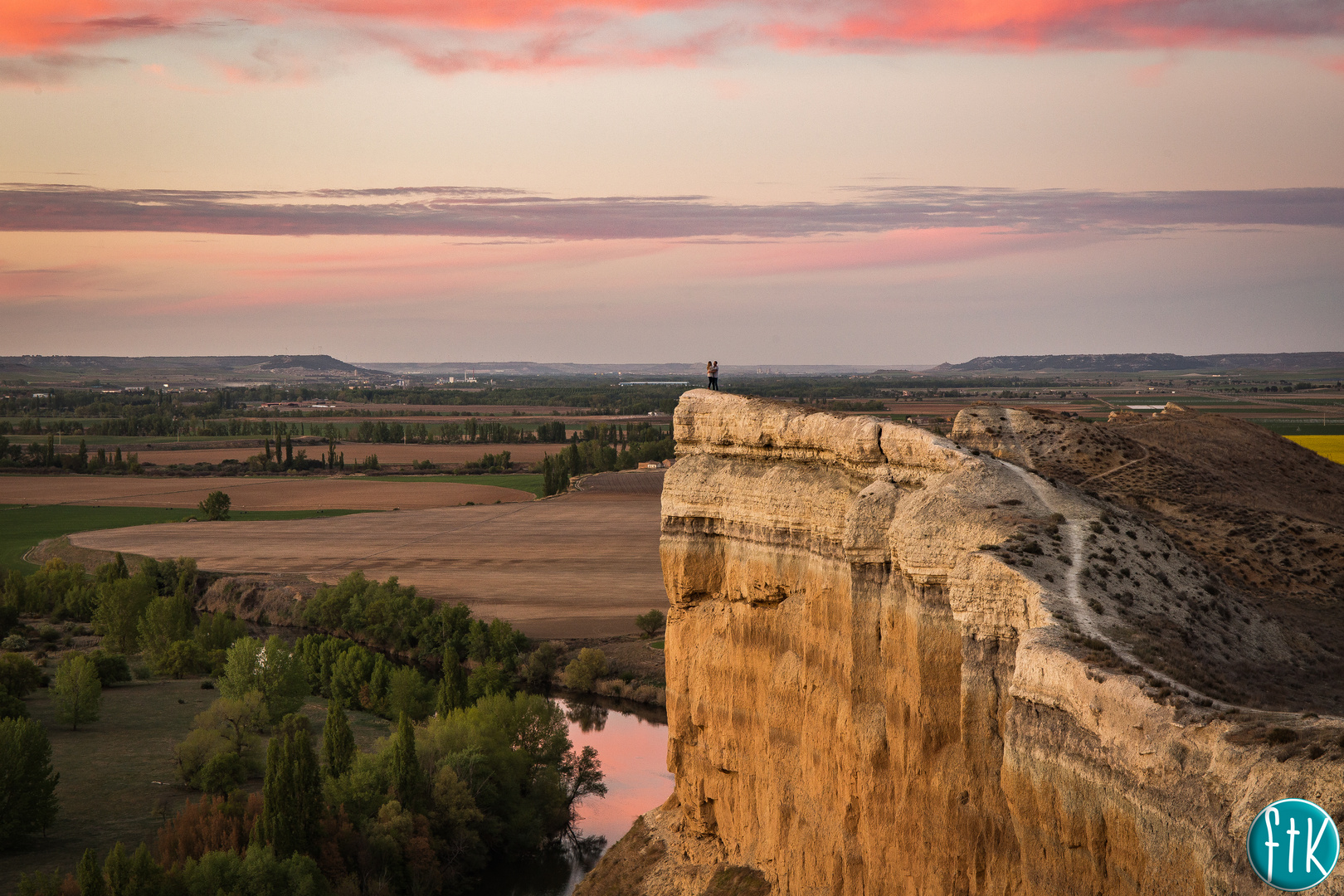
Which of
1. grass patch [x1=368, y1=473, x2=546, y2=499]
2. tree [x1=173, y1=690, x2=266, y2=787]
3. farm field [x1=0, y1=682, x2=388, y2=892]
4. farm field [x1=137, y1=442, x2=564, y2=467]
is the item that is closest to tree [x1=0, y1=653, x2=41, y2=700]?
farm field [x1=0, y1=682, x2=388, y2=892]

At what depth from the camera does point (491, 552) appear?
102 m

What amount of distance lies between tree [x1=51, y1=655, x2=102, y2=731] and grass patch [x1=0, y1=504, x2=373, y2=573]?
193 feet

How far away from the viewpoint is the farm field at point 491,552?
84.0 metres

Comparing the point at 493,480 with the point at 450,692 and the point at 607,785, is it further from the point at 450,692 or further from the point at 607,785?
the point at 607,785

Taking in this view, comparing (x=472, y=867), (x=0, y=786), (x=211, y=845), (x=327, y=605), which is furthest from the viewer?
(x=327, y=605)

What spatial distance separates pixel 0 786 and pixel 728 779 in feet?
104

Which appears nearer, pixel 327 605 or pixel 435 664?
pixel 435 664

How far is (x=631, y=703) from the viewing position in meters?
66.1

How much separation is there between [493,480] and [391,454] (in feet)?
145

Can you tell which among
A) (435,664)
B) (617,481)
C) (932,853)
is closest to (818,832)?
(932,853)

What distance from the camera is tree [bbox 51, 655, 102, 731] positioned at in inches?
2215

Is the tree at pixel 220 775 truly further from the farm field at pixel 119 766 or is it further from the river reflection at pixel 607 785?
the river reflection at pixel 607 785

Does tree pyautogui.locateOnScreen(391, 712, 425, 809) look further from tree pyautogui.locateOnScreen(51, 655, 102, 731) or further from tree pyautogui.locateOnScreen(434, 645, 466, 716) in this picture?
tree pyautogui.locateOnScreen(51, 655, 102, 731)

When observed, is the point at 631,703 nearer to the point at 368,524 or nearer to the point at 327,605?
the point at 327,605
